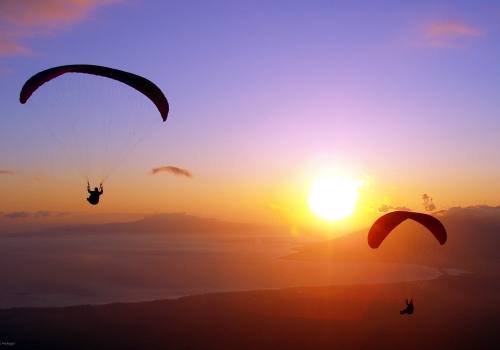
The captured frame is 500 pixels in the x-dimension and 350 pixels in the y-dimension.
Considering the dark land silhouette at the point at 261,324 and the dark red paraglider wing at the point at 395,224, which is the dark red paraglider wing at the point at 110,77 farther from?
the dark land silhouette at the point at 261,324

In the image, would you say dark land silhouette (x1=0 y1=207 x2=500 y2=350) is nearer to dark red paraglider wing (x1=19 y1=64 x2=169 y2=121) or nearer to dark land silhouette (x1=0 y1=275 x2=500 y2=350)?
dark land silhouette (x1=0 y1=275 x2=500 y2=350)

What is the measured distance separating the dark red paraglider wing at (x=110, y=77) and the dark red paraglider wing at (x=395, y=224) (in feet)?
49.2

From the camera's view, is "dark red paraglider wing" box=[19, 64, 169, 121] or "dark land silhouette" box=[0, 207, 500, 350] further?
"dark land silhouette" box=[0, 207, 500, 350]

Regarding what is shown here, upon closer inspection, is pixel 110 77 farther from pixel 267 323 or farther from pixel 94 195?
pixel 267 323

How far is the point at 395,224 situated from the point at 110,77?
18.4m

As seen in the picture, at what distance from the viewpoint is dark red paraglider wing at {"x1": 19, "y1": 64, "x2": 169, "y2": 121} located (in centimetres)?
2098

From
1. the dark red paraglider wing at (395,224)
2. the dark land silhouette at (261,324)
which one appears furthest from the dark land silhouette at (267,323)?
the dark red paraglider wing at (395,224)

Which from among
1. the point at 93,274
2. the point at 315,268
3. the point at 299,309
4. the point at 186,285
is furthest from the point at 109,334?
the point at 315,268

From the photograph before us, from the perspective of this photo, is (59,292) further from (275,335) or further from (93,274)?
(275,335)

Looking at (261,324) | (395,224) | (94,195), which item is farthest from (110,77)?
(261,324)

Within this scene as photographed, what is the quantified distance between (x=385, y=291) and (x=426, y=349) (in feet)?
168

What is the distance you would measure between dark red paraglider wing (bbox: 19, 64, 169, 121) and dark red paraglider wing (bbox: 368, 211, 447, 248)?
14986 mm

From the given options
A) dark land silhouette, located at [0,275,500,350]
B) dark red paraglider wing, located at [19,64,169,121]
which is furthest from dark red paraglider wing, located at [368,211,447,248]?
dark land silhouette, located at [0,275,500,350]

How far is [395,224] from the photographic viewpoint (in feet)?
98.0
